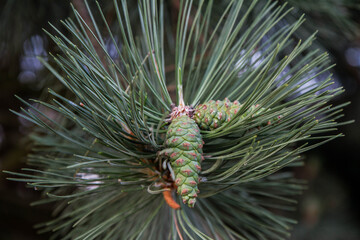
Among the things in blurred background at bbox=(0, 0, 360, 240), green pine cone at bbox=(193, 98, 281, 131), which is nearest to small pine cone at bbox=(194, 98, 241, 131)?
green pine cone at bbox=(193, 98, 281, 131)

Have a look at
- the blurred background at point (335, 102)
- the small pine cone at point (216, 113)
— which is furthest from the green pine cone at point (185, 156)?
the blurred background at point (335, 102)

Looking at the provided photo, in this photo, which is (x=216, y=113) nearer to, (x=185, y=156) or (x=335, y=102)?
(x=185, y=156)

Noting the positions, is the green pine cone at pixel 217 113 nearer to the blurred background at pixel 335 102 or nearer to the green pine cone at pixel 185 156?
the green pine cone at pixel 185 156

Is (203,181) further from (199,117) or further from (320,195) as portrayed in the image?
(320,195)

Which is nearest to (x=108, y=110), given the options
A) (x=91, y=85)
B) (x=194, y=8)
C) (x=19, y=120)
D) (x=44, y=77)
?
(x=91, y=85)

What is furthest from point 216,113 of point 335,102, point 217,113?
point 335,102

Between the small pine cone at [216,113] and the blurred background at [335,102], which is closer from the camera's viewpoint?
the small pine cone at [216,113]

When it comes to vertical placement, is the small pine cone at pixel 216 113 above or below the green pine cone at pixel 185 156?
above
